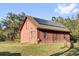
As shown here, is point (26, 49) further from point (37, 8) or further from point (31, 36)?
point (37, 8)

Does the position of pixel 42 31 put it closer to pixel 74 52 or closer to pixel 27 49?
pixel 27 49

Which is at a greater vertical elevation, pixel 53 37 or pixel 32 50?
pixel 53 37

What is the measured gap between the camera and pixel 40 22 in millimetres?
5465

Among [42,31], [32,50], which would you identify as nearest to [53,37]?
[42,31]

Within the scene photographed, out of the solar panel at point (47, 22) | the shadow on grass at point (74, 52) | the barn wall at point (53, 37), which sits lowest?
the shadow on grass at point (74, 52)

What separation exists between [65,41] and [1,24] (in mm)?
785

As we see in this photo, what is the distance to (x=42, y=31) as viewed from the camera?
548 centimetres

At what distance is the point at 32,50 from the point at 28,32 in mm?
218

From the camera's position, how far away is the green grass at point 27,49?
5.45 meters

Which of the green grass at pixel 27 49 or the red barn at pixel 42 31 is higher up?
the red barn at pixel 42 31

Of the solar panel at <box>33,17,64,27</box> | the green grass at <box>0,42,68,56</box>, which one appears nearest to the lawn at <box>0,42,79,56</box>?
the green grass at <box>0,42,68,56</box>

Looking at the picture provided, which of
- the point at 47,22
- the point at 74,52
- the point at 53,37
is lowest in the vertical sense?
the point at 74,52

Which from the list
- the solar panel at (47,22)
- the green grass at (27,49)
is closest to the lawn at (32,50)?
the green grass at (27,49)

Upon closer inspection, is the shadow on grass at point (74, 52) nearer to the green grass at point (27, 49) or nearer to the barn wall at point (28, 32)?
the green grass at point (27, 49)
